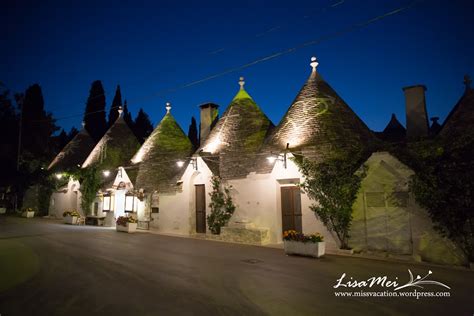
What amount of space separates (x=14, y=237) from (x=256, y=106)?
47.6ft

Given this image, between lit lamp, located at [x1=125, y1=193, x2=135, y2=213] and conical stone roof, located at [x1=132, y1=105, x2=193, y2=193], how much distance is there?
113cm

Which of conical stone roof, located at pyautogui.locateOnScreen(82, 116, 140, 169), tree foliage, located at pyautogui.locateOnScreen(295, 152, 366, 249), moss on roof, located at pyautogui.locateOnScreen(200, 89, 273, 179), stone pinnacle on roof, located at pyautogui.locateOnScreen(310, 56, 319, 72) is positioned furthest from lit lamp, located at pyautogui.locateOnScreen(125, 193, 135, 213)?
stone pinnacle on roof, located at pyautogui.locateOnScreen(310, 56, 319, 72)

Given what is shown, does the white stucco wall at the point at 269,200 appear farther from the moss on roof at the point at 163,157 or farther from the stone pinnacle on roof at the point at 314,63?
the stone pinnacle on roof at the point at 314,63

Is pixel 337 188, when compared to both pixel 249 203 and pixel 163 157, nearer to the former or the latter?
pixel 249 203

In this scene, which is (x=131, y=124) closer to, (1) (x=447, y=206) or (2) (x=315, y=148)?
(2) (x=315, y=148)

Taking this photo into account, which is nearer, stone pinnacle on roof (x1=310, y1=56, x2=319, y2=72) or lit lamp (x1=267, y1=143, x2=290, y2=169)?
lit lamp (x1=267, y1=143, x2=290, y2=169)

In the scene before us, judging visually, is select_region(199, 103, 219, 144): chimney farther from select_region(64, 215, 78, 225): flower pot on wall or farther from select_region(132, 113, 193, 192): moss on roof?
select_region(64, 215, 78, 225): flower pot on wall

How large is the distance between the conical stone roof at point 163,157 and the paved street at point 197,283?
27.9 ft

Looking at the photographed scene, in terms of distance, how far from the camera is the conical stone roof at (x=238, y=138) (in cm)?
1650

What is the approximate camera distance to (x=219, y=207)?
16.3m

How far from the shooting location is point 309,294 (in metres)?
6.34

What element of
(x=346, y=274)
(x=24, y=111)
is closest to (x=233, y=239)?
(x=346, y=274)

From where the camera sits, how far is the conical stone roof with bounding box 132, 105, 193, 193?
20281mm

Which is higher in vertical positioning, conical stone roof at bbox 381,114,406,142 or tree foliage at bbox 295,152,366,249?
conical stone roof at bbox 381,114,406,142
